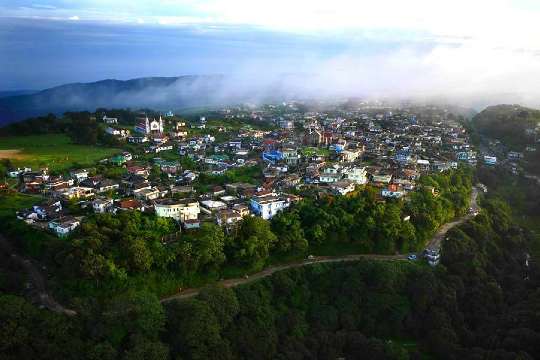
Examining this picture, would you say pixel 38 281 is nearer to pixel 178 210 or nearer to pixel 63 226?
pixel 63 226

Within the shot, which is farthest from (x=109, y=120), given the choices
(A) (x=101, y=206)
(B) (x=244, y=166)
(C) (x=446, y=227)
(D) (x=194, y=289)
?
(C) (x=446, y=227)

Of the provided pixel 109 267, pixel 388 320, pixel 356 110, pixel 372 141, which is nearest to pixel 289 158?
pixel 372 141

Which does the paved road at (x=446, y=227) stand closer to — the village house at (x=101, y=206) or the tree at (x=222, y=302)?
the tree at (x=222, y=302)

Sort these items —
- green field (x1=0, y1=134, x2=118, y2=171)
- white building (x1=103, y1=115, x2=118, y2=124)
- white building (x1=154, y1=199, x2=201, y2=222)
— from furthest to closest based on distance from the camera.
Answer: white building (x1=103, y1=115, x2=118, y2=124)
green field (x1=0, y1=134, x2=118, y2=171)
white building (x1=154, y1=199, x2=201, y2=222)

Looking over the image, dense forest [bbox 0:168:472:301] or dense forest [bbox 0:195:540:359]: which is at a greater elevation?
dense forest [bbox 0:168:472:301]

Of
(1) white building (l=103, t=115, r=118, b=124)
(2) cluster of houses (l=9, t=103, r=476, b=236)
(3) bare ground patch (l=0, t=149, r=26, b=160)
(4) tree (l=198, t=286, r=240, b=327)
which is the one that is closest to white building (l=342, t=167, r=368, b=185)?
(2) cluster of houses (l=9, t=103, r=476, b=236)

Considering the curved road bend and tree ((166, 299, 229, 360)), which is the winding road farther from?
tree ((166, 299, 229, 360))
